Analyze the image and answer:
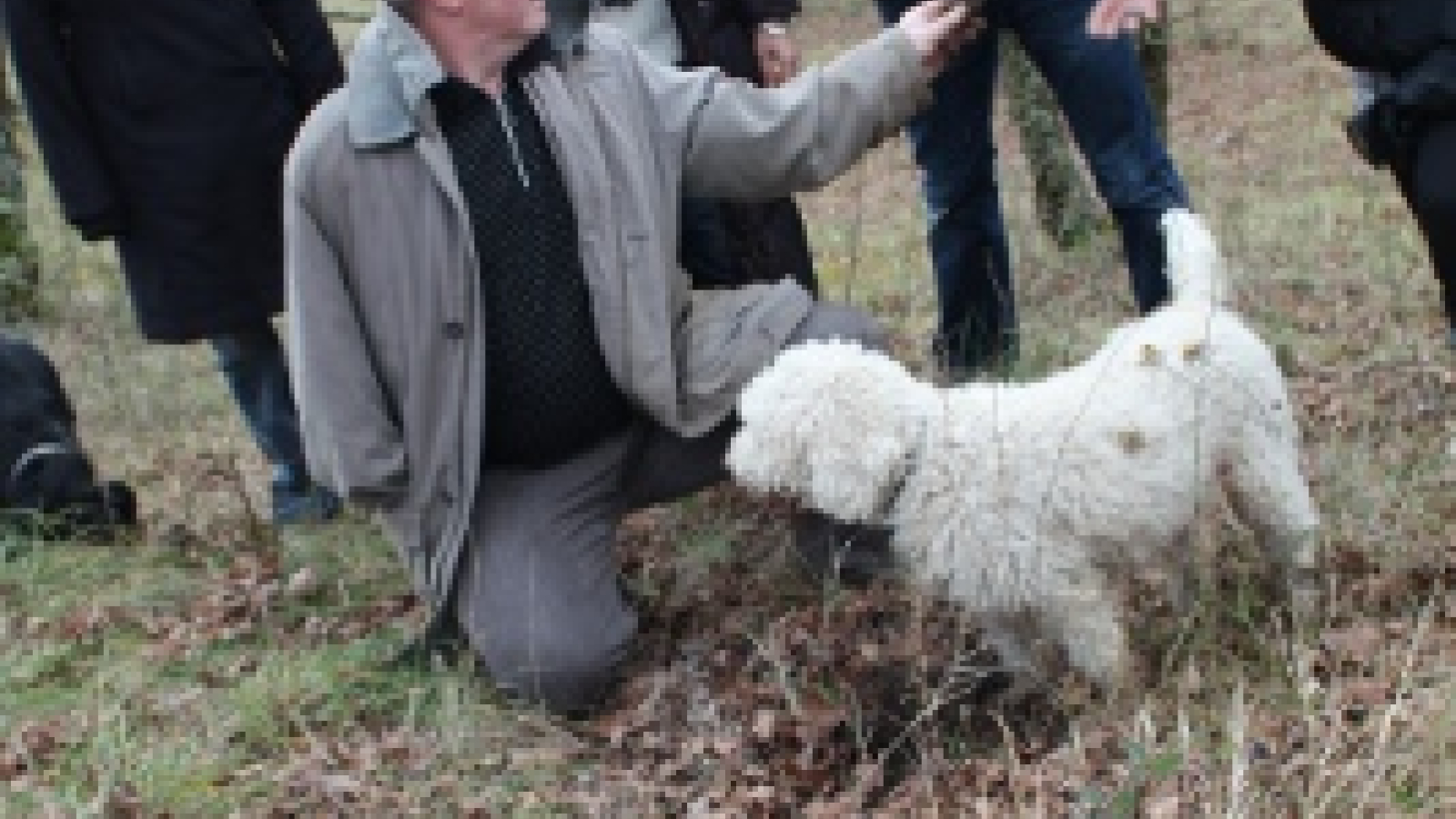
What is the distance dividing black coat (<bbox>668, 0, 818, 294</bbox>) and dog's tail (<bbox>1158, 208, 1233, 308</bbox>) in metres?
1.29

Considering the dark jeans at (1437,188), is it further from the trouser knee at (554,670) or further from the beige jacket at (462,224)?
the trouser knee at (554,670)

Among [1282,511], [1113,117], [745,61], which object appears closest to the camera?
[1282,511]

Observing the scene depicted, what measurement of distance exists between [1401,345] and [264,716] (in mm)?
3739

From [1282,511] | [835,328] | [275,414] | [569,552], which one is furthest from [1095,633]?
[275,414]

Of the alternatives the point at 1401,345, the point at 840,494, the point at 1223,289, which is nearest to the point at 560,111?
the point at 840,494

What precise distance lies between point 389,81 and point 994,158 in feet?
7.09

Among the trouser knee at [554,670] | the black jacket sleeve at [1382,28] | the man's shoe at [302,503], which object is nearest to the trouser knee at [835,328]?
the trouser knee at [554,670]

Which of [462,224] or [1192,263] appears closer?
[1192,263]

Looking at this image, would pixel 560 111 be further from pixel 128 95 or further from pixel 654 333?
pixel 128 95

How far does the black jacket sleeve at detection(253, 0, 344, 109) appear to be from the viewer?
206 inches

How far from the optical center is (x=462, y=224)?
378 centimetres

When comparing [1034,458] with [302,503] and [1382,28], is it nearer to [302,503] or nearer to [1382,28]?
[1382,28]

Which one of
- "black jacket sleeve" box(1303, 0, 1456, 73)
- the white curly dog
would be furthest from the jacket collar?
"black jacket sleeve" box(1303, 0, 1456, 73)

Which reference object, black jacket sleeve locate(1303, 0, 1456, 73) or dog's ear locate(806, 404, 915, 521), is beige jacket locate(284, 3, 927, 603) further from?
black jacket sleeve locate(1303, 0, 1456, 73)
